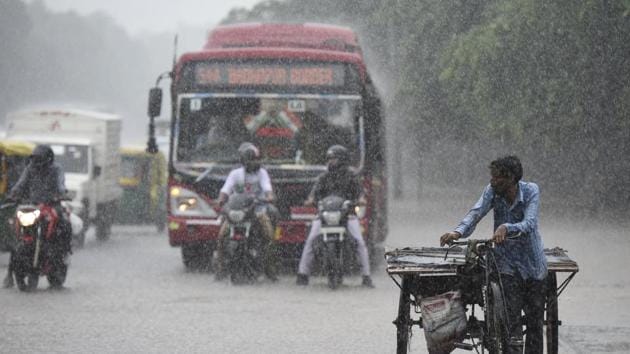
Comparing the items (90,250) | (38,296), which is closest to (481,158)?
(90,250)

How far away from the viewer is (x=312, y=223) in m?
17.4

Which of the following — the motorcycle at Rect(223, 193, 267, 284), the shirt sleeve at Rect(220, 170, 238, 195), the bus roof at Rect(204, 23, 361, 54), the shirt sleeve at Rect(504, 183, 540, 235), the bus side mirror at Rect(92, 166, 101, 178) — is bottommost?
the motorcycle at Rect(223, 193, 267, 284)

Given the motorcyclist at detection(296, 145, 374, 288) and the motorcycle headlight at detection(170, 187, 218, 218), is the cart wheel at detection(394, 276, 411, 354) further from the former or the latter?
the motorcycle headlight at detection(170, 187, 218, 218)

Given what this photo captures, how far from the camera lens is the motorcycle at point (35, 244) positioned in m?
15.7

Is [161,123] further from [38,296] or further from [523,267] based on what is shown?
[523,267]

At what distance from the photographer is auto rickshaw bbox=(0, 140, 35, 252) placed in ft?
65.3

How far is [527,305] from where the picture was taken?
835cm

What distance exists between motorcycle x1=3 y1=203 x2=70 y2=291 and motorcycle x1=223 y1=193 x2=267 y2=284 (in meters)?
2.20

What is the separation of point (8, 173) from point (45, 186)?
5.33 metres

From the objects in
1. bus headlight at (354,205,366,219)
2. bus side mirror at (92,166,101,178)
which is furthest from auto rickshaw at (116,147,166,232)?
bus headlight at (354,205,366,219)

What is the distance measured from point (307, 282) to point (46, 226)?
3185 mm

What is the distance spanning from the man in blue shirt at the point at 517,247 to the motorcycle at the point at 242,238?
30.2 feet

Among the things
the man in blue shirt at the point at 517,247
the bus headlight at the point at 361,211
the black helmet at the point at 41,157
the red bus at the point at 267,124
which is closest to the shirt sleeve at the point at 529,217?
the man in blue shirt at the point at 517,247

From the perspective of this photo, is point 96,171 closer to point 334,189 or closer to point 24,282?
point 334,189
